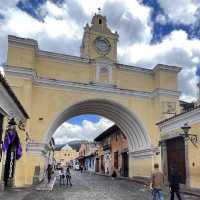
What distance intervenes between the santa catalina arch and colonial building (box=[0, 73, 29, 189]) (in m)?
1.32

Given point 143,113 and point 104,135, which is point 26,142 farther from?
point 104,135

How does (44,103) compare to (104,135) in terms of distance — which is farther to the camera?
(104,135)

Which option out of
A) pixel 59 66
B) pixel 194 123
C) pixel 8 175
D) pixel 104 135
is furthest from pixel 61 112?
pixel 104 135

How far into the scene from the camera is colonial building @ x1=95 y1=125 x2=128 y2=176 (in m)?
30.5

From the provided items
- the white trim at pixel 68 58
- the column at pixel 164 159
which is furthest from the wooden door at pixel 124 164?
the column at pixel 164 159

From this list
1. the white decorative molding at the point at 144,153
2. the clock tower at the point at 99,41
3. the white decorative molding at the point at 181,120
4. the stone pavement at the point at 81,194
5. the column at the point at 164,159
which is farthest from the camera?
the clock tower at the point at 99,41

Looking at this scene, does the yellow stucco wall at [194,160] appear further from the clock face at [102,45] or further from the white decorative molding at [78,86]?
the clock face at [102,45]

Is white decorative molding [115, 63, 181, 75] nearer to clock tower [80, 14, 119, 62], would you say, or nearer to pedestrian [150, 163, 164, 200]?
clock tower [80, 14, 119, 62]

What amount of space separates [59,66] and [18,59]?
121 inches

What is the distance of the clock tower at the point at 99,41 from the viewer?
23.0m

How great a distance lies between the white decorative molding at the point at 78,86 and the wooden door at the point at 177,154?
20.4ft

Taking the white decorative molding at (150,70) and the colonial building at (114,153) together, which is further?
the colonial building at (114,153)

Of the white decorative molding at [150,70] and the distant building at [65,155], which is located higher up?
the white decorative molding at [150,70]

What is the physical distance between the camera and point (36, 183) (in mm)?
18312
